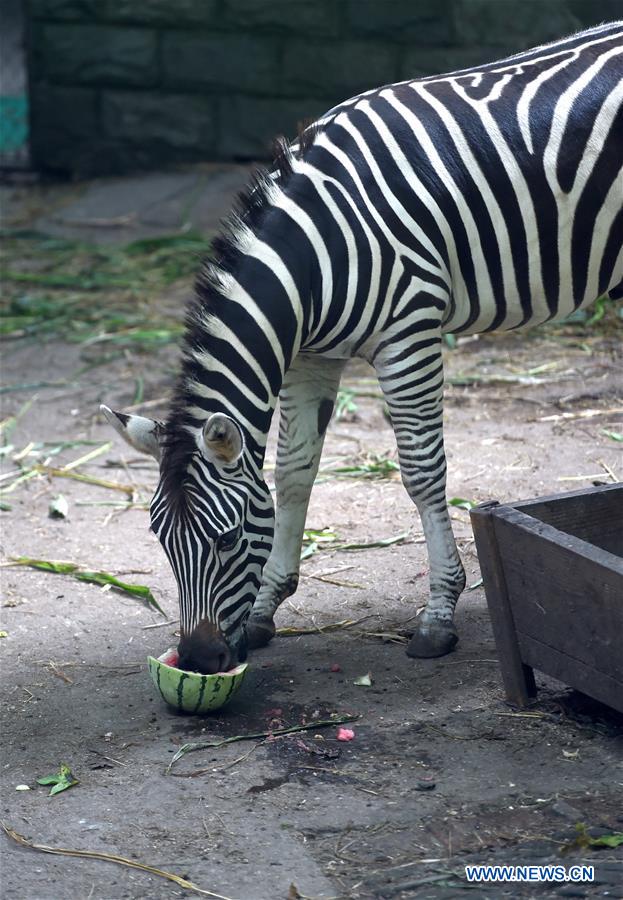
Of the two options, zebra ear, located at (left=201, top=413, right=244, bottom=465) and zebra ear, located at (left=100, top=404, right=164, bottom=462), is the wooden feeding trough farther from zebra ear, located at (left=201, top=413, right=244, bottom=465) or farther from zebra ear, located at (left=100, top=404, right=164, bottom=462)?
zebra ear, located at (left=100, top=404, right=164, bottom=462)

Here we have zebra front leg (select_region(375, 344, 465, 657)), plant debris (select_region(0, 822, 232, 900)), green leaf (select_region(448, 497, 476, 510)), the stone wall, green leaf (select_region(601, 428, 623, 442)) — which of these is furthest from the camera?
the stone wall

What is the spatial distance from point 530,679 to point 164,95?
8.19 meters

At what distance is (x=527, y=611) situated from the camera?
3.69 metres

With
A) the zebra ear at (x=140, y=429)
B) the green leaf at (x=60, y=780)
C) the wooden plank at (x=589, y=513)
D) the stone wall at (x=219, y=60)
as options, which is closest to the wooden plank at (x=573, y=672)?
the wooden plank at (x=589, y=513)

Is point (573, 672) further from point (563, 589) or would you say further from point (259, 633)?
point (259, 633)

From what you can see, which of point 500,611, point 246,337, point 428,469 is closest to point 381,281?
point 246,337

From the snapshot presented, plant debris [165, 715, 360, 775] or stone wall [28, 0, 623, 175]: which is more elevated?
stone wall [28, 0, 623, 175]

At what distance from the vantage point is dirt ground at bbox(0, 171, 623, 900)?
10.1 feet

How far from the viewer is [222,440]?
3.66 meters

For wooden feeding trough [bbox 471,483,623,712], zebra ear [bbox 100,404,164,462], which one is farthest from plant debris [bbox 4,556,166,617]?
wooden feeding trough [bbox 471,483,623,712]

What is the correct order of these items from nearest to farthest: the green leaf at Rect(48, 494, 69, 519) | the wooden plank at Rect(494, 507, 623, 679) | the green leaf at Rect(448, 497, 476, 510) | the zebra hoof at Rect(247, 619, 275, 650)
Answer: the wooden plank at Rect(494, 507, 623, 679) → the zebra hoof at Rect(247, 619, 275, 650) → the green leaf at Rect(448, 497, 476, 510) → the green leaf at Rect(48, 494, 69, 519)

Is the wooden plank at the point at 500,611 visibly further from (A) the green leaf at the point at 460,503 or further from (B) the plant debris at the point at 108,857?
(A) the green leaf at the point at 460,503

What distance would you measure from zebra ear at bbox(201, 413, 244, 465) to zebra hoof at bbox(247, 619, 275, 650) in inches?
37.9

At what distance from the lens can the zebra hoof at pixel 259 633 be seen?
4.45 meters
